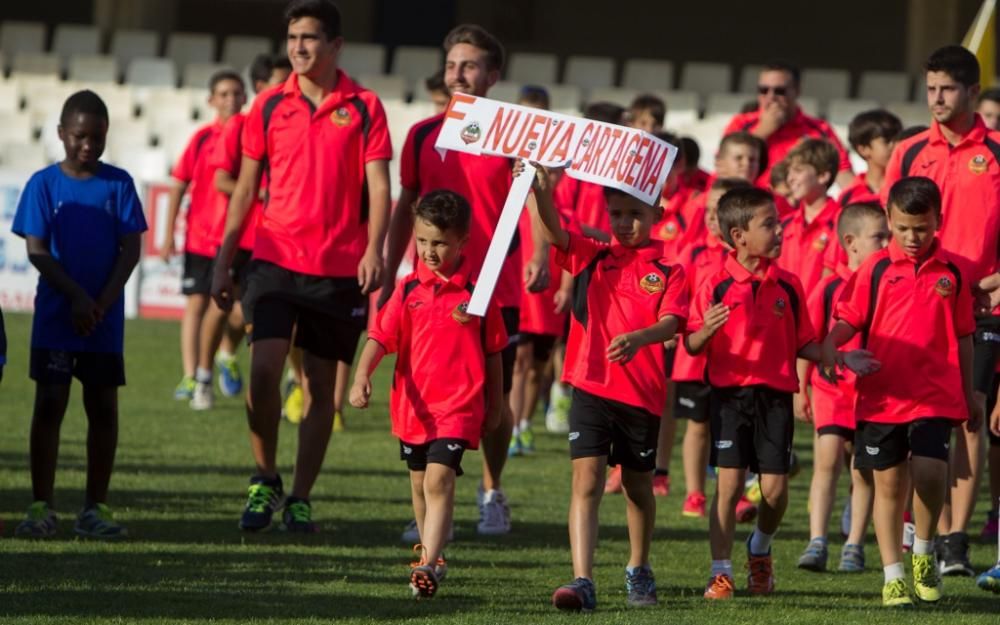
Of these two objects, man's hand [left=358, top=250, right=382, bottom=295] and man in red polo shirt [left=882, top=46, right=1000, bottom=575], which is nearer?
man in red polo shirt [left=882, top=46, right=1000, bottom=575]

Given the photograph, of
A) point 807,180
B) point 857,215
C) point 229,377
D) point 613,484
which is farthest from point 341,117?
point 229,377

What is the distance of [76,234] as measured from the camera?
8398 mm

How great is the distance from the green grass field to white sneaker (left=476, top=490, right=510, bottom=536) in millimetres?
75

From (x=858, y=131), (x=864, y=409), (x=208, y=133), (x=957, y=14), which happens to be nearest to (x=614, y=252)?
(x=864, y=409)

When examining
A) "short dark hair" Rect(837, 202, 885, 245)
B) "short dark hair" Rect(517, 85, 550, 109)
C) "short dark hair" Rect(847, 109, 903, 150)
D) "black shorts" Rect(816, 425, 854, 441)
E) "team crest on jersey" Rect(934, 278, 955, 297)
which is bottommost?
"black shorts" Rect(816, 425, 854, 441)

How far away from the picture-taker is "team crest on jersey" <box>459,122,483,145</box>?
7105 millimetres

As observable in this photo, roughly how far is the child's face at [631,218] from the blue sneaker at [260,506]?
2.34m

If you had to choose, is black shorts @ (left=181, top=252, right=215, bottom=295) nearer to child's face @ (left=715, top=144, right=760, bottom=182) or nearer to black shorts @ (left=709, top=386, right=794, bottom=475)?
child's face @ (left=715, top=144, right=760, bottom=182)

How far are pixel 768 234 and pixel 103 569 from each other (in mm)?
2946

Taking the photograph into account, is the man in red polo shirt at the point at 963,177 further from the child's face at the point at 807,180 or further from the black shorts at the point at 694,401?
the black shorts at the point at 694,401

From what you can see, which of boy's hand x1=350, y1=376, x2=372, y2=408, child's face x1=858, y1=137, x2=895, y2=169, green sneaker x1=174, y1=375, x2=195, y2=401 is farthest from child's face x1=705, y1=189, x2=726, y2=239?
green sneaker x1=174, y1=375, x2=195, y2=401

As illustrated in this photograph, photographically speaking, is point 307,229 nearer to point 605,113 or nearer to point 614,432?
point 614,432

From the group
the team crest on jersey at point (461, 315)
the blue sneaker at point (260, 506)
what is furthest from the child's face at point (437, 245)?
the blue sneaker at point (260, 506)

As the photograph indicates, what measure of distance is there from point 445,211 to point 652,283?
0.84 metres
